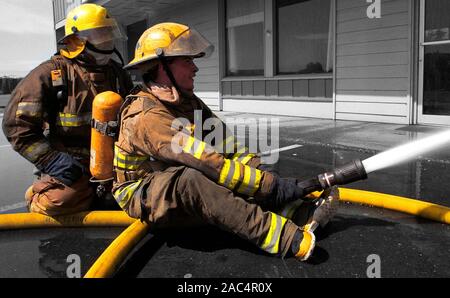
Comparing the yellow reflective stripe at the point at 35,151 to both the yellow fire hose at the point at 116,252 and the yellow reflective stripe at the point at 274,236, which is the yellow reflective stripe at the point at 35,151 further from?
the yellow reflective stripe at the point at 274,236

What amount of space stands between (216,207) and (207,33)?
10.1 m

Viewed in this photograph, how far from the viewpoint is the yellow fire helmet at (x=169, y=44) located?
2.49 metres

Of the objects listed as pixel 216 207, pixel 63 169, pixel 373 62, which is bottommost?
pixel 216 207

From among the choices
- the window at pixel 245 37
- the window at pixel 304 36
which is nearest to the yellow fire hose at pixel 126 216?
the window at pixel 304 36

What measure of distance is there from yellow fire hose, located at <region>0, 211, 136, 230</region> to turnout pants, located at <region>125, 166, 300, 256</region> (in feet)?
2.29

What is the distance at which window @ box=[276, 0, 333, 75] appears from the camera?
877 centimetres

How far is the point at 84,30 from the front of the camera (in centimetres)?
300

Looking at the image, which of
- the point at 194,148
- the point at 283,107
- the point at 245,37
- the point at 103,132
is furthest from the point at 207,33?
the point at 194,148

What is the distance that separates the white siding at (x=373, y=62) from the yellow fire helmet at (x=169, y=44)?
18.5 ft

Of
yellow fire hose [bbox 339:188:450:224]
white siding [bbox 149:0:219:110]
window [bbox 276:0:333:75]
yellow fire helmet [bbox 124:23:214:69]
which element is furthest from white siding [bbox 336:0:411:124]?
yellow fire helmet [bbox 124:23:214:69]

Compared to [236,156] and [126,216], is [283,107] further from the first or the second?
[126,216]

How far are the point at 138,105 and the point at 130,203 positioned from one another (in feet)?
1.95

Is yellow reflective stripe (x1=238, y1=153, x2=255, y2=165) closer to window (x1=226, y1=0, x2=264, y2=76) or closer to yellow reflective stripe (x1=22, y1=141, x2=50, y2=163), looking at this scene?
yellow reflective stripe (x1=22, y1=141, x2=50, y2=163)
